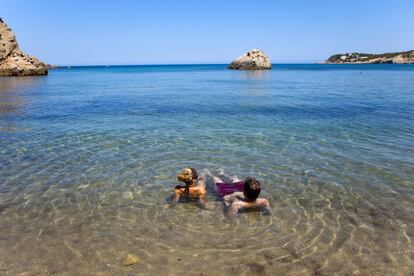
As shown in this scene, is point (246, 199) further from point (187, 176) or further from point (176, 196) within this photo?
point (176, 196)

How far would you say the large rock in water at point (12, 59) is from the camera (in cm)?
A: 8875

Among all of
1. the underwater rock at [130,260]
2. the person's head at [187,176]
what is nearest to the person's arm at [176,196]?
the person's head at [187,176]

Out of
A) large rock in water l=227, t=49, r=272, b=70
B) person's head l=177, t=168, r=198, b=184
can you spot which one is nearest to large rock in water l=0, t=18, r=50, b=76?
large rock in water l=227, t=49, r=272, b=70

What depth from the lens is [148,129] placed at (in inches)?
860

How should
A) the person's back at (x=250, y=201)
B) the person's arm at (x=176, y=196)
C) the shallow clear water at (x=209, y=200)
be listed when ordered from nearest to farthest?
the shallow clear water at (x=209, y=200)
the person's back at (x=250, y=201)
the person's arm at (x=176, y=196)

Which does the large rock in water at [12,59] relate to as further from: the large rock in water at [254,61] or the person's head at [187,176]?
the person's head at [187,176]

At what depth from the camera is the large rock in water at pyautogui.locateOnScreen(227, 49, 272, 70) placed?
152750 millimetres

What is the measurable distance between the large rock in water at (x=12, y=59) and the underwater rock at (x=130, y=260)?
9613cm

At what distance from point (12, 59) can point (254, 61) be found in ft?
315

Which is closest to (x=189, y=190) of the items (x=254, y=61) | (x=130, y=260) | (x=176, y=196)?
(x=176, y=196)

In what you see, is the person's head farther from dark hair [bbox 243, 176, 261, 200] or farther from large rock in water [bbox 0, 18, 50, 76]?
large rock in water [bbox 0, 18, 50, 76]

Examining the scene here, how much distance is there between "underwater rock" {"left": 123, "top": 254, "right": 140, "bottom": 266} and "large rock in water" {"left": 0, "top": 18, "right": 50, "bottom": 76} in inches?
3785

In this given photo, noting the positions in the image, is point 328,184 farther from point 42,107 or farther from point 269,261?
point 42,107

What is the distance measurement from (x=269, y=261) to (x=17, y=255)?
5648mm
